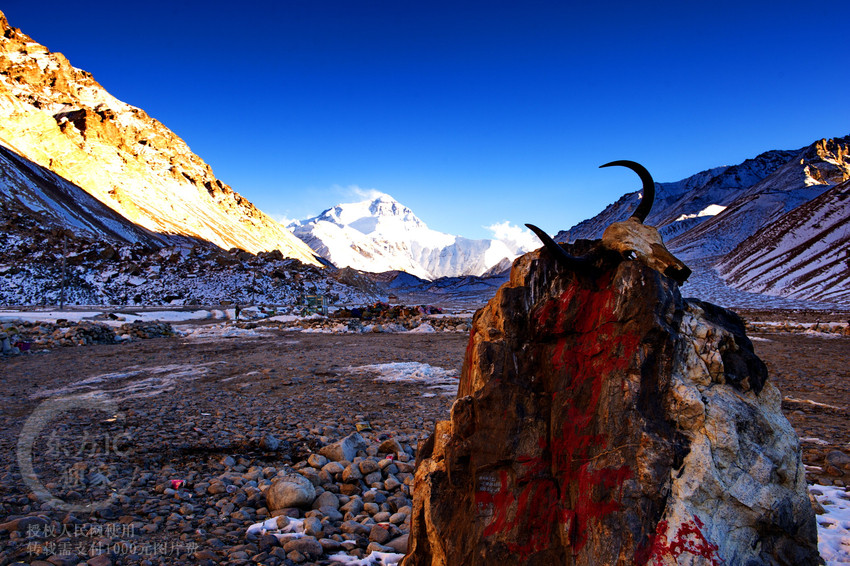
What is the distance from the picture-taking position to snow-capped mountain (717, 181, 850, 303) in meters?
39.8

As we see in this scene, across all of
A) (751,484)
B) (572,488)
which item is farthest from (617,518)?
(751,484)

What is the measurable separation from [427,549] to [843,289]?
47.3m

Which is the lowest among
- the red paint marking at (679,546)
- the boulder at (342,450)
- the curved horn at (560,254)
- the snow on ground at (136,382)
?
the snow on ground at (136,382)

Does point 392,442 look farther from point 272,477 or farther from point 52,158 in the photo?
point 52,158

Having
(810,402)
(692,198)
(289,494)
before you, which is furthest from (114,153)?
(692,198)

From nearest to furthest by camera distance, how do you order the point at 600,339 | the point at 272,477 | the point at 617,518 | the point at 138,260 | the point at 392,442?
the point at 617,518 → the point at 600,339 → the point at 272,477 → the point at 392,442 → the point at 138,260

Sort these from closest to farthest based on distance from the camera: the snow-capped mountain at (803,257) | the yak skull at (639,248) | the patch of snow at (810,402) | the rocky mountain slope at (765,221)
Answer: the yak skull at (639,248), the patch of snow at (810,402), the snow-capped mountain at (803,257), the rocky mountain slope at (765,221)

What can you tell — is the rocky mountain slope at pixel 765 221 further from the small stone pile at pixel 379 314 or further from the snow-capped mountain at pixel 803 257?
the small stone pile at pixel 379 314

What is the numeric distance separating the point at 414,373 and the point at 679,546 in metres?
8.86

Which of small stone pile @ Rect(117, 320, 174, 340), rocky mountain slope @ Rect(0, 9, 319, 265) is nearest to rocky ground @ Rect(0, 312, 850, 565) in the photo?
small stone pile @ Rect(117, 320, 174, 340)

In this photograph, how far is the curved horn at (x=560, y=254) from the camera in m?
2.39

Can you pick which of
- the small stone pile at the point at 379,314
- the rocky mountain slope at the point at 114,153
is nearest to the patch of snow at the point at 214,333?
the small stone pile at the point at 379,314

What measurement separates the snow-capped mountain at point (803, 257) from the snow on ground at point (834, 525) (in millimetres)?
38905

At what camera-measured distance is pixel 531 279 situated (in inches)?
112
